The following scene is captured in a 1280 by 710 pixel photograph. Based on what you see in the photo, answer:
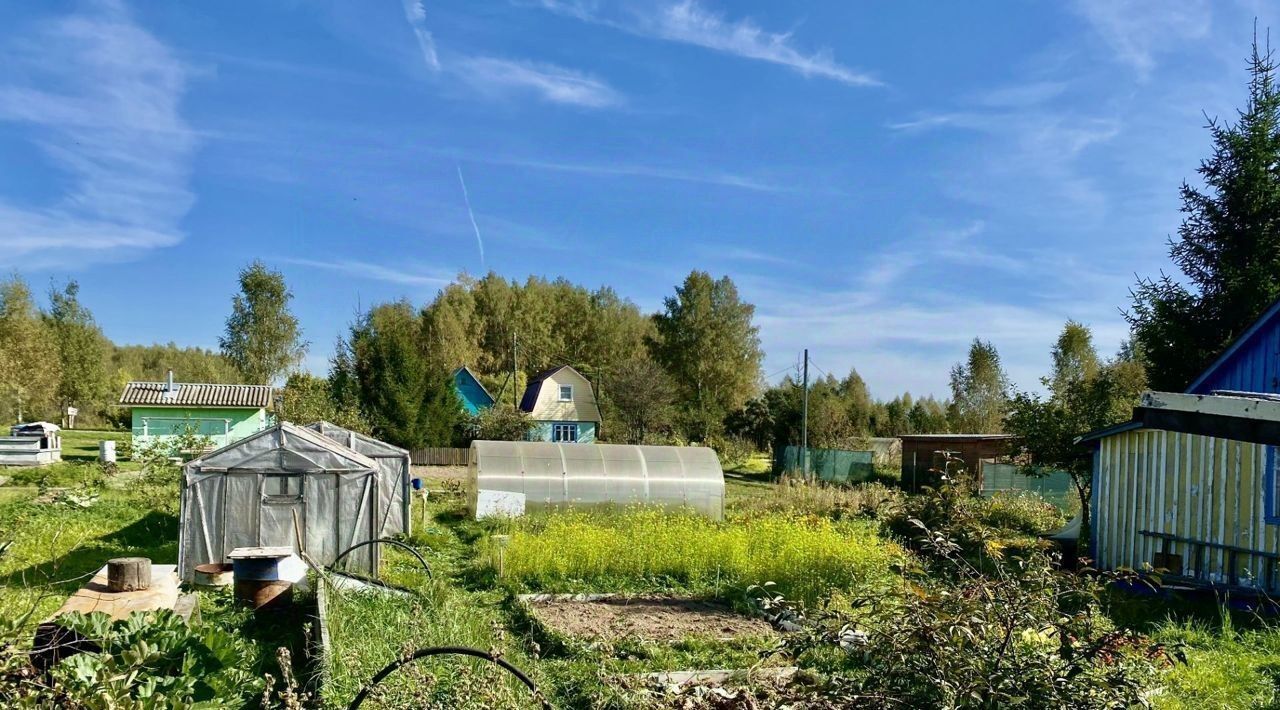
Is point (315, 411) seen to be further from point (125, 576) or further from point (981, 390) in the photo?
point (981, 390)

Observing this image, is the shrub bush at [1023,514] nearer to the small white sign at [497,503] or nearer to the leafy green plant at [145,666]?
the small white sign at [497,503]

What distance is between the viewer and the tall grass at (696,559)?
1036 cm

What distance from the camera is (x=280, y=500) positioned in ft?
40.4

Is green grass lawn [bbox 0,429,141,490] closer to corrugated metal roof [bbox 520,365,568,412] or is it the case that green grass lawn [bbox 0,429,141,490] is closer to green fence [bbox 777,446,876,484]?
corrugated metal roof [bbox 520,365,568,412]

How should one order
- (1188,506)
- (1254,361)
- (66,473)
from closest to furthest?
1. (1188,506)
2. (1254,361)
3. (66,473)

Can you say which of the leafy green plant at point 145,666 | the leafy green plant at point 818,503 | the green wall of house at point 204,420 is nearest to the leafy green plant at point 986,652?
the leafy green plant at point 145,666

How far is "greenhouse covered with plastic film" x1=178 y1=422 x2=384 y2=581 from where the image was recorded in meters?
11.9

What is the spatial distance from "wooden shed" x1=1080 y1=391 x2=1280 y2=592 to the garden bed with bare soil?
472 cm

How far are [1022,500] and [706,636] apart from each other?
Result: 44.4ft

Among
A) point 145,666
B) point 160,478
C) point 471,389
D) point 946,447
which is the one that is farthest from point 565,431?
point 145,666

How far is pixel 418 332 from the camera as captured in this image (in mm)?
47188

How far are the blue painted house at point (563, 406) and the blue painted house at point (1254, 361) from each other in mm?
31941

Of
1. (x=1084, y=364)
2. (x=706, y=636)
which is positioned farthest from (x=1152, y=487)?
(x=1084, y=364)

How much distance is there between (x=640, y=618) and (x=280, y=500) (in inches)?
239
